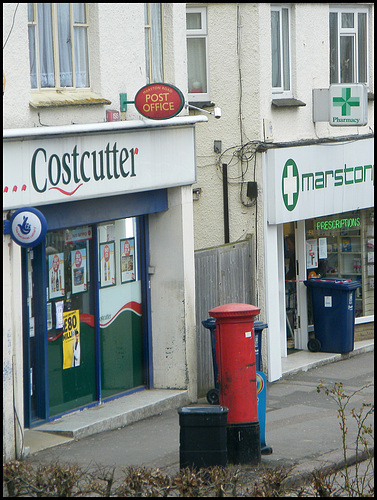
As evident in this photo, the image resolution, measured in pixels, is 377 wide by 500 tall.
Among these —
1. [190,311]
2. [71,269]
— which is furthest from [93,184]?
[190,311]

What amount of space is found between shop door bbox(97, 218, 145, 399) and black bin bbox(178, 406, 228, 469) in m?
3.07

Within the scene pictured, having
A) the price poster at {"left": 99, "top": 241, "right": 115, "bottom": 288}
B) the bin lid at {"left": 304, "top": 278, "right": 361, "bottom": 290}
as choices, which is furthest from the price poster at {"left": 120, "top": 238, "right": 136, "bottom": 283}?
the bin lid at {"left": 304, "top": 278, "right": 361, "bottom": 290}

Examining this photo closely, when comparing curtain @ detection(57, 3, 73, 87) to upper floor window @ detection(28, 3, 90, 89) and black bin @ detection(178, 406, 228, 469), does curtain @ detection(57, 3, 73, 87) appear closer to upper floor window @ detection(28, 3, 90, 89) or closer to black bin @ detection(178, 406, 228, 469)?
upper floor window @ detection(28, 3, 90, 89)

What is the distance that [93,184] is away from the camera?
31.9 ft

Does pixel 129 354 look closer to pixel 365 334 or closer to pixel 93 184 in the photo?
pixel 93 184

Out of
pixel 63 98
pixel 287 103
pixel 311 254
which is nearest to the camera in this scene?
pixel 63 98

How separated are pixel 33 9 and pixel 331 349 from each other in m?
7.85

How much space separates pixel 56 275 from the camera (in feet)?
32.4

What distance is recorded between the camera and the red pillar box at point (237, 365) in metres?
8.58

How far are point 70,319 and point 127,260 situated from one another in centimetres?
137

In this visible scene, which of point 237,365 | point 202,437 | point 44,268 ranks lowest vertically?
point 202,437

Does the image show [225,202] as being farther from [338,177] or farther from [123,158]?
[123,158]

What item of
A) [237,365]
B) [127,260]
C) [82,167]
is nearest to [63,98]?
[82,167]

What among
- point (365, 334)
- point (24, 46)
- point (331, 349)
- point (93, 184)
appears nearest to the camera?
point (24, 46)
